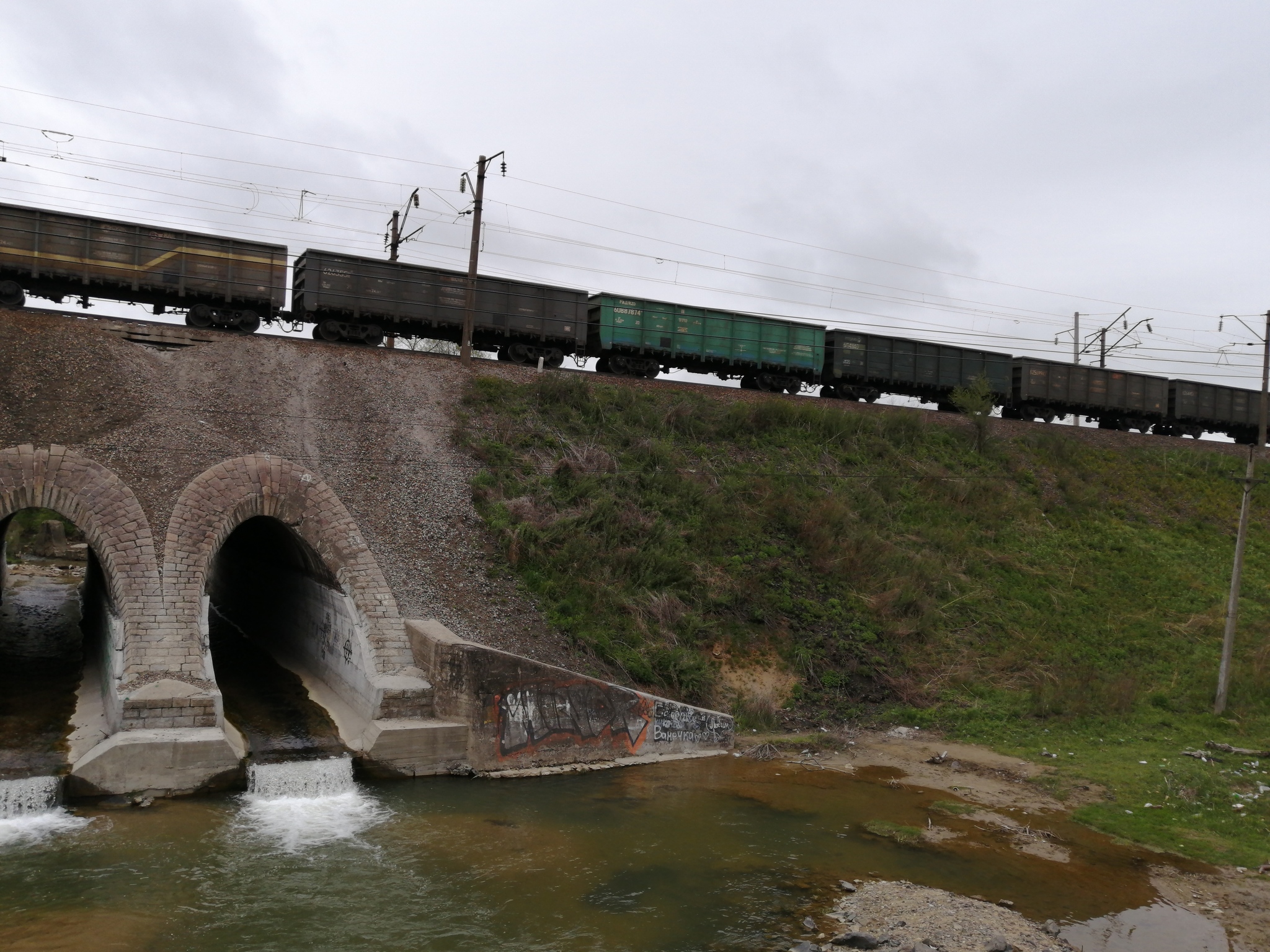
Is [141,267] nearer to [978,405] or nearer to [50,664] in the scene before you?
[50,664]

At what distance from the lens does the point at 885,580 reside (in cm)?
2200

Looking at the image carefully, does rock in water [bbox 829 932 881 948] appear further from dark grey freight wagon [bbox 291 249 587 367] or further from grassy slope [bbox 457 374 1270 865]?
dark grey freight wagon [bbox 291 249 587 367]

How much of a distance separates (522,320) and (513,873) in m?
19.9

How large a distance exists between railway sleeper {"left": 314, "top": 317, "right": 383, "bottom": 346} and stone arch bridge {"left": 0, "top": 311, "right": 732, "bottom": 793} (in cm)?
376

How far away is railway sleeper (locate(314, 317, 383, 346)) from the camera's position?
25.4 meters

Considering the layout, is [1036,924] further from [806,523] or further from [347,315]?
→ [347,315]

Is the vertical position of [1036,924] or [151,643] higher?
[151,643]

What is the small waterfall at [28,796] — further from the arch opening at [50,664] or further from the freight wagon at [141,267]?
the freight wagon at [141,267]

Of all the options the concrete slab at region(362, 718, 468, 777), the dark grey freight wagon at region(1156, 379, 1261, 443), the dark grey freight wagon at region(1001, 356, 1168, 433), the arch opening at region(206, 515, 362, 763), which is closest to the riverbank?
the concrete slab at region(362, 718, 468, 777)

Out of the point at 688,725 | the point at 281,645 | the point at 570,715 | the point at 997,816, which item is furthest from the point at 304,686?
the point at 997,816

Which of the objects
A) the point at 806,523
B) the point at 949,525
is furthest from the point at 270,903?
the point at 949,525

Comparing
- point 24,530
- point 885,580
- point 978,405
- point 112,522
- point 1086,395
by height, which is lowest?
point 24,530

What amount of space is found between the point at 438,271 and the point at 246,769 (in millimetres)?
17057

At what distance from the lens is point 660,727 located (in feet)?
53.6
